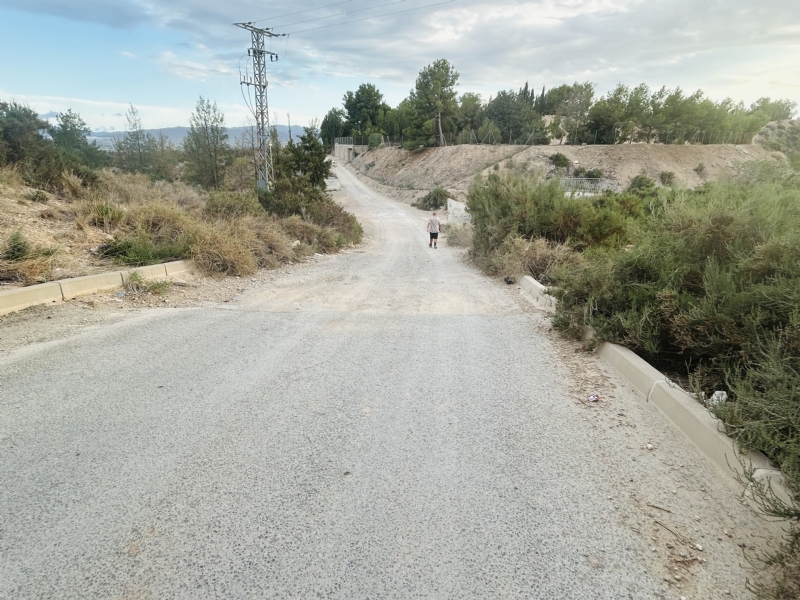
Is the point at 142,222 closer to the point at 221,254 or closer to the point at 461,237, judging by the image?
the point at 221,254

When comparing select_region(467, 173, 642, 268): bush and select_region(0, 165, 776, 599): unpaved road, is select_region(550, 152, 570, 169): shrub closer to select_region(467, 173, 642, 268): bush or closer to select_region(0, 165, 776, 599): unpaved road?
select_region(467, 173, 642, 268): bush

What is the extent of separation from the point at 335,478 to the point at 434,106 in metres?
74.7

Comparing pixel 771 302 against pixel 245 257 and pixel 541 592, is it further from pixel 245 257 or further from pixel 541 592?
pixel 245 257

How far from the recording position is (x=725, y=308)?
153 inches

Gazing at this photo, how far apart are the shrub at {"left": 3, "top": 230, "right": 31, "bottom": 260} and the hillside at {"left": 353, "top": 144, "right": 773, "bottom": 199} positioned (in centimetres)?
4767

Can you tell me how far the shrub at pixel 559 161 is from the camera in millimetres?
56031

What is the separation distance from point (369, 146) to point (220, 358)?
96.2m

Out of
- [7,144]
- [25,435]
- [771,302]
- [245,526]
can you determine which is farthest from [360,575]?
[7,144]

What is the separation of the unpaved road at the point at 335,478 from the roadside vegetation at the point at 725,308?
451 millimetres

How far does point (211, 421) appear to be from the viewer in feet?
11.6

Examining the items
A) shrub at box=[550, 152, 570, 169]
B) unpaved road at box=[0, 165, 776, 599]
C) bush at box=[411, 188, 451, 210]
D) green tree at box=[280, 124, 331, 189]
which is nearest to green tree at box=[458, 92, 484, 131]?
shrub at box=[550, 152, 570, 169]

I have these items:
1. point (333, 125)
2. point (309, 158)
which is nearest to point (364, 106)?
point (333, 125)

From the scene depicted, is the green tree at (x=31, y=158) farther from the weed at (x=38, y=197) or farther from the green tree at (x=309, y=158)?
the green tree at (x=309, y=158)

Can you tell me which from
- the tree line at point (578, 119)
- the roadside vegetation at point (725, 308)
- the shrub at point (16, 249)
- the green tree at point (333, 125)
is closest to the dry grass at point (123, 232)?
the shrub at point (16, 249)
